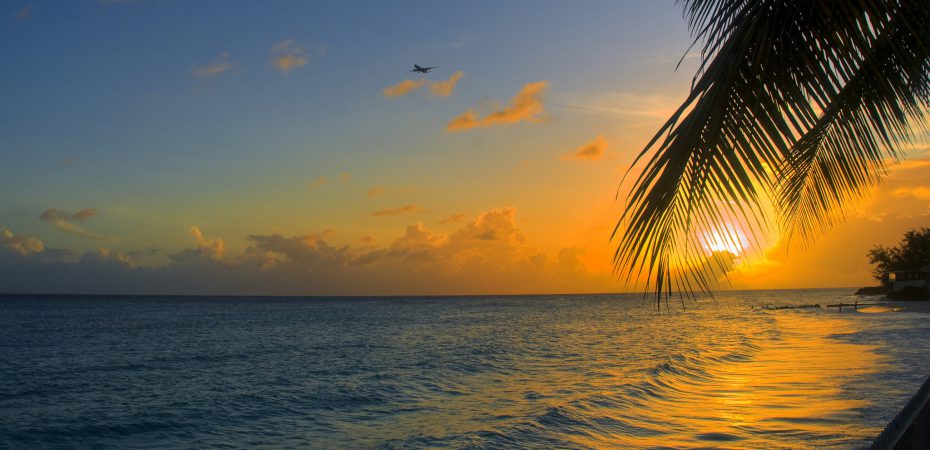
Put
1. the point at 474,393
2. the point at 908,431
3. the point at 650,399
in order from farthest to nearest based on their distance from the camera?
the point at 474,393
the point at 650,399
the point at 908,431

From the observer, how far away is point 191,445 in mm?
15812

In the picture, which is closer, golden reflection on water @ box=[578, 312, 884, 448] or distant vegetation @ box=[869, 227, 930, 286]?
golden reflection on water @ box=[578, 312, 884, 448]

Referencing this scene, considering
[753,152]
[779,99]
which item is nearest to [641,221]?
[753,152]

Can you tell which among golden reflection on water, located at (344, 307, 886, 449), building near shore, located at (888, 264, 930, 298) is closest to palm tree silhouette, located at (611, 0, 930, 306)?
golden reflection on water, located at (344, 307, 886, 449)

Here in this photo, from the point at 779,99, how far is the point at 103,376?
30.8 meters

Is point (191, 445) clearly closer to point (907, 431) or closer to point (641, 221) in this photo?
point (907, 431)

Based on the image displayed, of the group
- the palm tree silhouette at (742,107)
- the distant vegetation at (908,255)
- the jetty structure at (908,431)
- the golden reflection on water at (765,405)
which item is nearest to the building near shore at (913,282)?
the distant vegetation at (908,255)

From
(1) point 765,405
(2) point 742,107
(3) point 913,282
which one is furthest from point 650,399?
(3) point 913,282

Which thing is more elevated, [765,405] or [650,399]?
[765,405]

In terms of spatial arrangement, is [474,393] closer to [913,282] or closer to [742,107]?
[742,107]

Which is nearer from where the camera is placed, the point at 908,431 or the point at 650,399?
the point at 908,431

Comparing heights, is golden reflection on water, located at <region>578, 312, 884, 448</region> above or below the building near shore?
below

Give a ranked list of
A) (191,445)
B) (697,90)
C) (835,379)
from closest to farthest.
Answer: (697,90)
(191,445)
(835,379)

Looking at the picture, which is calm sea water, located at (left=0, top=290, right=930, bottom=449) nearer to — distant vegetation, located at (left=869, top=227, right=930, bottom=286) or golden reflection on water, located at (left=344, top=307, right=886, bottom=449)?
golden reflection on water, located at (left=344, top=307, right=886, bottom=449)
